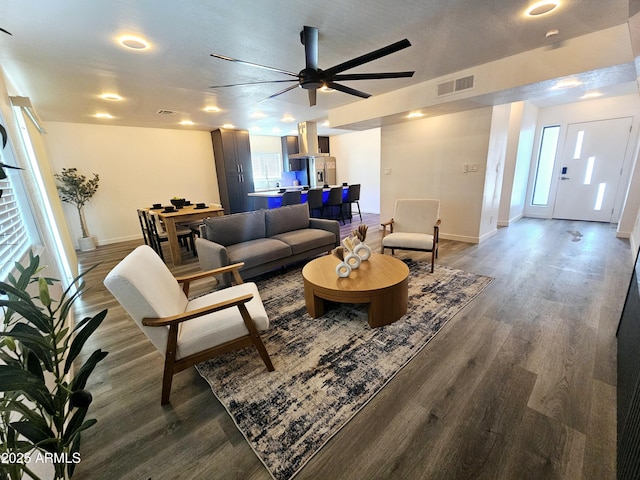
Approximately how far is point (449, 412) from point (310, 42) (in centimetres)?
296

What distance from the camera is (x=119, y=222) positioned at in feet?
19.2

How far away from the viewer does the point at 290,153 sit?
808cm

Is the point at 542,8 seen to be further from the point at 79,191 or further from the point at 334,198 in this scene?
the point at 79,191

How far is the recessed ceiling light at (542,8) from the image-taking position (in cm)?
204

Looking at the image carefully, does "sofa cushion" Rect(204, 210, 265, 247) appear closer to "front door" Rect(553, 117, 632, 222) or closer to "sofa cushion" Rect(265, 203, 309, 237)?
"sofa cushion" Rect(265, 203, 309, 237)

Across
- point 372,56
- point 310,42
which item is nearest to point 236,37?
point 310,42

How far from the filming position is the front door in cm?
511

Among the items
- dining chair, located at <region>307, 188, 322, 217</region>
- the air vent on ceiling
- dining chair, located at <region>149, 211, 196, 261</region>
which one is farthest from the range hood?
dining chair, located at <region>149, 211, 196, 261</region>

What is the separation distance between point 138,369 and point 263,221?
2.21 metres

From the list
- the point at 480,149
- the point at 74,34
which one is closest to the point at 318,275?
the point at 74,34

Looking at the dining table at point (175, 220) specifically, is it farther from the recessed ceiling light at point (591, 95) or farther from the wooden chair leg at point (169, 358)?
the recessed ceiling light at point (591, 95)

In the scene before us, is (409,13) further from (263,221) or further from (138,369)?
(138,369)

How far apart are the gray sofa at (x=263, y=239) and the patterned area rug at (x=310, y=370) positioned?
1.86 feet

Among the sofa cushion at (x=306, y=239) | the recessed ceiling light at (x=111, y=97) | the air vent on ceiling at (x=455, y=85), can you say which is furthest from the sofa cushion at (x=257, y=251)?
the air vent on ceiling at (x=455, y=85)
